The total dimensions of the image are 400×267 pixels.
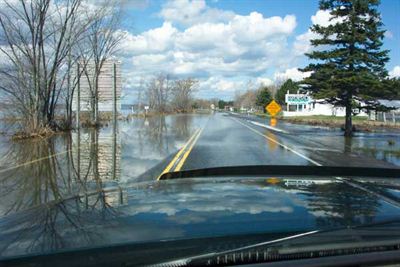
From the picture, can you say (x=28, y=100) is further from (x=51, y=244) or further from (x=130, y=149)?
(x=51, y=244)

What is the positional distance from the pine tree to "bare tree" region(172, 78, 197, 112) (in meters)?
86.6

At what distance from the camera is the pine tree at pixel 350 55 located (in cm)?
3003

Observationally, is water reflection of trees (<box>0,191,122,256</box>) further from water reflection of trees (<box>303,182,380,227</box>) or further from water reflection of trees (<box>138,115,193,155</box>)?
water reflection of trees (<box>138,115,193,155</box>)

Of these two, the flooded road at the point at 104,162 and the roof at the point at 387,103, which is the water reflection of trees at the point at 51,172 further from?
the roof at the point at 387,103

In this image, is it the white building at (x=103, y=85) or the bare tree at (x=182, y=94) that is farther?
the bare tree at (x=182, y=94)

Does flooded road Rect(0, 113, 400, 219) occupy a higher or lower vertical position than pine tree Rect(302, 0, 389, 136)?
lower

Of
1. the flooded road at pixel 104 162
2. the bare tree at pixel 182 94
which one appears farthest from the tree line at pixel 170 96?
the flooded road at pixel 104 162

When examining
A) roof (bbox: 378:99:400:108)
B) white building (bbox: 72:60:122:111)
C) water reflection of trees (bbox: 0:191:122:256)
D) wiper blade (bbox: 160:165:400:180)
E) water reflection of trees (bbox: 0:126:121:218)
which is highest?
white building (bbox: 72:60:122:111)

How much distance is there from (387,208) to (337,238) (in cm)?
69

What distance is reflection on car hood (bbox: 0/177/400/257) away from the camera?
2.34 metres

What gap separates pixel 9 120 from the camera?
3152 centimetres

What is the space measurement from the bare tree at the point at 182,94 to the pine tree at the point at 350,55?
8661 centimetres

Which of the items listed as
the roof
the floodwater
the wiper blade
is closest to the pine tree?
the roof

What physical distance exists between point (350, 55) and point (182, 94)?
9656 cm
